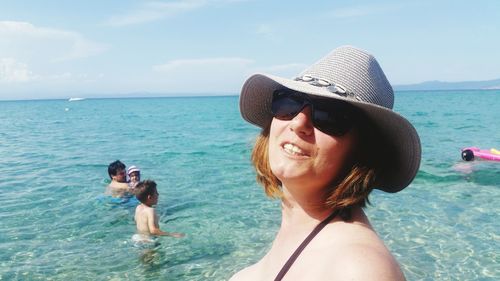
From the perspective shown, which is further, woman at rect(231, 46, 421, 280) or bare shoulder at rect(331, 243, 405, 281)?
woman at rect(231, 46, 421, 280)

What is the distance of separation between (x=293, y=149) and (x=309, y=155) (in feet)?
0.28

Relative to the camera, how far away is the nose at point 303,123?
74.0 inches

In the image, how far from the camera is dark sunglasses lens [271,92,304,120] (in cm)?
197

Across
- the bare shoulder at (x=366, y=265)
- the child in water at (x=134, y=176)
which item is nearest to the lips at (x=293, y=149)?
the bare shoulder at (x=366, y=265)

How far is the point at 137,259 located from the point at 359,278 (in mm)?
6709

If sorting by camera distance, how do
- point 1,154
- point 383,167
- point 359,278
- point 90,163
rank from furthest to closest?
point 1,154 < point 90,163 < point 383,167 < point 359,278

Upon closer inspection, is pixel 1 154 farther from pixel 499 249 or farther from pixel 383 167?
pixel 383 167

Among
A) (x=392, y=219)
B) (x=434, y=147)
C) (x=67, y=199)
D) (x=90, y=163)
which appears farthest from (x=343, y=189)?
(x=434, y=147)

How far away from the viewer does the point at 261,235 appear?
8.41 metres

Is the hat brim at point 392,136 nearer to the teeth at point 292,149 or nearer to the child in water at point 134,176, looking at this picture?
the teeth at point 292,149

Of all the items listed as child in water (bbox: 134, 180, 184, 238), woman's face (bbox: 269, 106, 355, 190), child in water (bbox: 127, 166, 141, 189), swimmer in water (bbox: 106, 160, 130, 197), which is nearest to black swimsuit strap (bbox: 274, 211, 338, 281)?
woman's face (bbox: 269, 106, 355, 190)

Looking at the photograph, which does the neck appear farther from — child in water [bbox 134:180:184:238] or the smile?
child in water [bbox 134:180:184:238]

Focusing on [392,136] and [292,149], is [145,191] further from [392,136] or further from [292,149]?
[392,136]

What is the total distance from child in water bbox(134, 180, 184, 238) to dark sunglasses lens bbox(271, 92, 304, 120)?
6.61 metres
